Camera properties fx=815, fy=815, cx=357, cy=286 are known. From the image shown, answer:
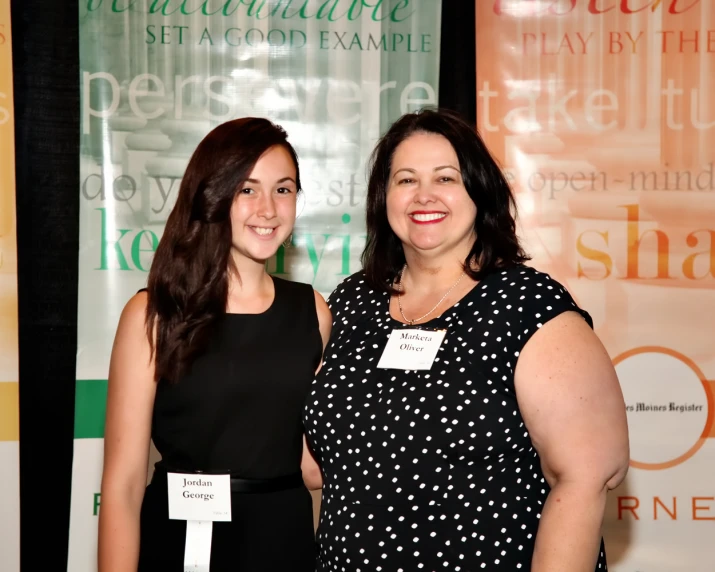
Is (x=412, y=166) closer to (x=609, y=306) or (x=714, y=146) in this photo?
(x=609, y=306)

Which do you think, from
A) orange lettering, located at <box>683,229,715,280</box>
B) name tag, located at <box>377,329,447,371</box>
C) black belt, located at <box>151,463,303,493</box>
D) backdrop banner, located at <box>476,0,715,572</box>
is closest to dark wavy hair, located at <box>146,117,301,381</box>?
black belt, located at <box>151,463,303,493</box>

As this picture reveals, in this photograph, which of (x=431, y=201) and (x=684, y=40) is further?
(x=684, y=40)

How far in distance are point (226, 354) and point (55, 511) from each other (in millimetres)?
1568

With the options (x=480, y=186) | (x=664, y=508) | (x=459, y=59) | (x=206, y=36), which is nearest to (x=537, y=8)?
(x=459, y=59)

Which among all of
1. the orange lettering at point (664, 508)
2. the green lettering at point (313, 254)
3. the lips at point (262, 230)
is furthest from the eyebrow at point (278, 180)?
the orange lettering at point (664, 508)

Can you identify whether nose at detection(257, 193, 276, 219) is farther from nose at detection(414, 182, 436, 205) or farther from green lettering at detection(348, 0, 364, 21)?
green lettering at detection(348, 0, 364, 21)

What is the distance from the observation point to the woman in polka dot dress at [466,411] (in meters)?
1.62

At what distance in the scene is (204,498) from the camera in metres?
1.88

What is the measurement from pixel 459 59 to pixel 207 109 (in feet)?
3.30

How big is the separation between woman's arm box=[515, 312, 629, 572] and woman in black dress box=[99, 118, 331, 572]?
0.62 metres

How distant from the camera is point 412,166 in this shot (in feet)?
6.45

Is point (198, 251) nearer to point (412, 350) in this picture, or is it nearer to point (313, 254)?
point (412, 350)

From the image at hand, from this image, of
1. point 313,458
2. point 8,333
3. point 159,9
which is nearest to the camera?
point 313,458

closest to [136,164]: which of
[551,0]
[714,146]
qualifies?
[551,0]
